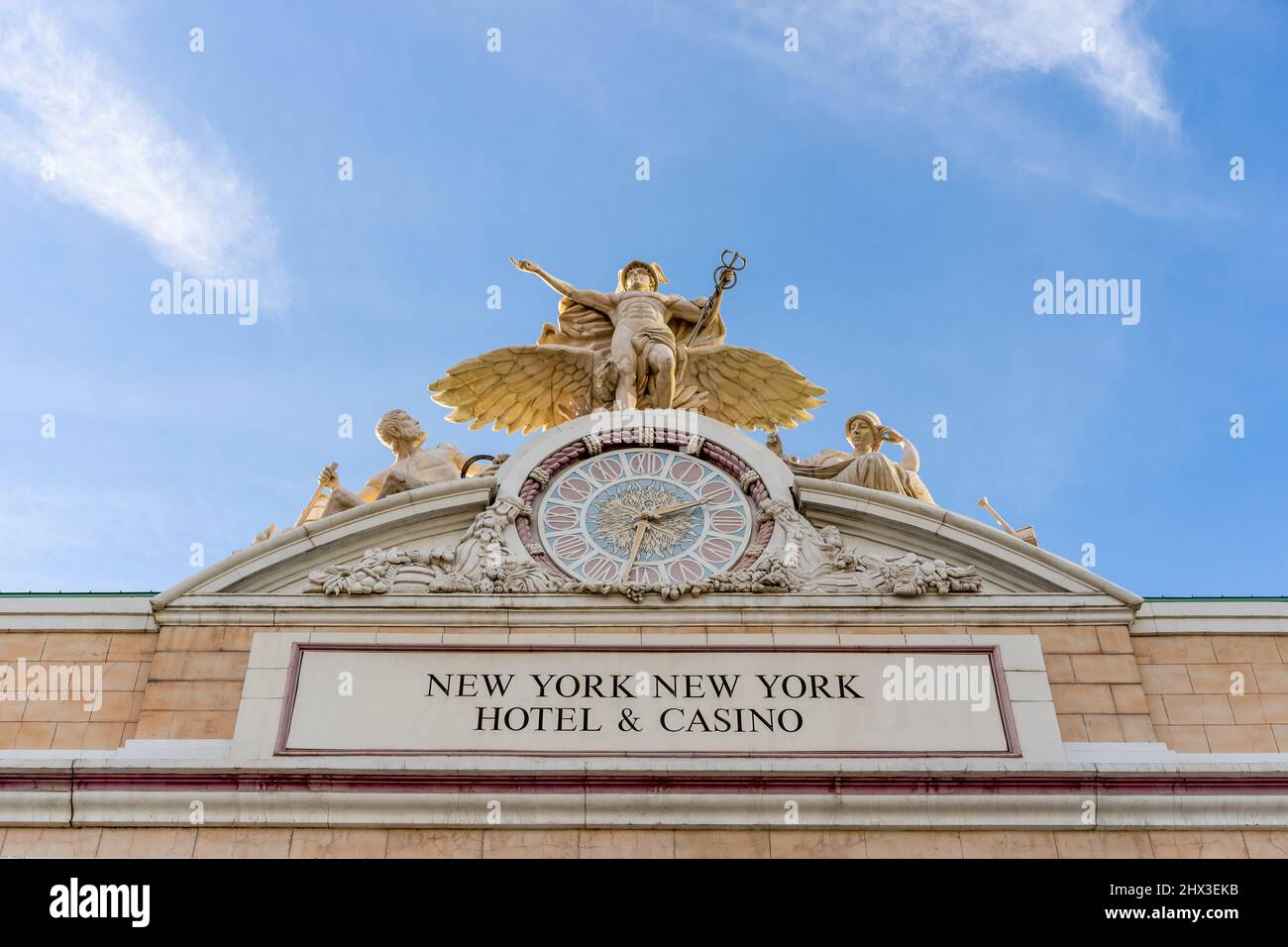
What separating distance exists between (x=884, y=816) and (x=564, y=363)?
6.59m

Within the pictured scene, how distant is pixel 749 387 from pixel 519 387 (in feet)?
7.76

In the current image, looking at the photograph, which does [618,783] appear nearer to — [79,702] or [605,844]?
[605,844]

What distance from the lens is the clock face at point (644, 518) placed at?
48.7 ft

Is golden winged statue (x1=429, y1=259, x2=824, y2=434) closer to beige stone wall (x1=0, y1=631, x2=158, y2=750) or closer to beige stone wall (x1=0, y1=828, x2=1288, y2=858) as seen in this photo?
beige stone wall (x1=0, y1=631, x2=158, y2=750)

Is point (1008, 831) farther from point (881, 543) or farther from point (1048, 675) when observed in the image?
point (881, 543)

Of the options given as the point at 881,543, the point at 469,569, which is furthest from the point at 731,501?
the point at 469,569

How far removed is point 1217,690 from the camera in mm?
14164

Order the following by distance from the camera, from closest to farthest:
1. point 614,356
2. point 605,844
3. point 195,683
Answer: point 605,844 < point 195,683 < point 614,356

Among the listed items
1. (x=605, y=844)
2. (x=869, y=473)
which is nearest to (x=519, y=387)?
(x=869, y=473)

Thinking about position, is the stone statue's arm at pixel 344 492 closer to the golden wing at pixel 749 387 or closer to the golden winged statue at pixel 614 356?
the golden winged statue at pixel 614 356

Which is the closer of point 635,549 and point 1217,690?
point 1217,690

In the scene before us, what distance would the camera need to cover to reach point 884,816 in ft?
Answer: 42.4

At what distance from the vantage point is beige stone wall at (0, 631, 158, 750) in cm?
1370
